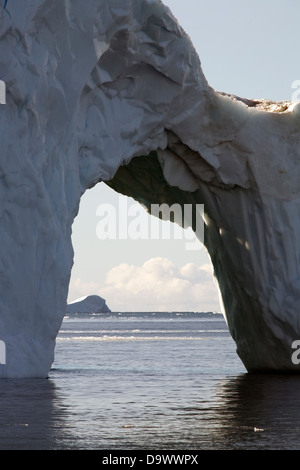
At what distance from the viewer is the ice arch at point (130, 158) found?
15.2 m

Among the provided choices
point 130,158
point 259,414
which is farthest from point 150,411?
point 130,158

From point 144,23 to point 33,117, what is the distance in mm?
3446

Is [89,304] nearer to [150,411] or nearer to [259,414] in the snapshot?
[150,411]

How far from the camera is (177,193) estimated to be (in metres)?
21.7

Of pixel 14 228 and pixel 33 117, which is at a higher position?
pixel 33 117

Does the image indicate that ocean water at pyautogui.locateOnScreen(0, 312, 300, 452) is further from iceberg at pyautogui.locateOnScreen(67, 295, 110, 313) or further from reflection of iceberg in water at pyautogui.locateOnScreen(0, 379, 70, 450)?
iceberg at pyautogui.locateOnScreen(67, 295, 110, 313)

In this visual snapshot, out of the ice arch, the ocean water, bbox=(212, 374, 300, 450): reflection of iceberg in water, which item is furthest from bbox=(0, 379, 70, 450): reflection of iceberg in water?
bbox=(212, 374, 300, 450): reflection of iceberg in water

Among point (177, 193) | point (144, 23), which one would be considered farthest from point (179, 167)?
point (144, 23)

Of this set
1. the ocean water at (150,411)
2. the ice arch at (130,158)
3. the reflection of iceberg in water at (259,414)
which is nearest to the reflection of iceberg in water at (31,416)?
the ocean water at (150,411)

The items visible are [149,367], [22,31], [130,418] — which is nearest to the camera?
[130,418]

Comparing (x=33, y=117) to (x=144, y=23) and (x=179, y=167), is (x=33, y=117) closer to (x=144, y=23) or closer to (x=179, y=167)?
(x=144, y=23)

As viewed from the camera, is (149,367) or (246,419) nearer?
(246,419)

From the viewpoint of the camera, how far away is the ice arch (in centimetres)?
1519

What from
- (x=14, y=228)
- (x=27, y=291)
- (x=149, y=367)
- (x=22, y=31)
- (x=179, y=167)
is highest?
(x=22, y=31)
